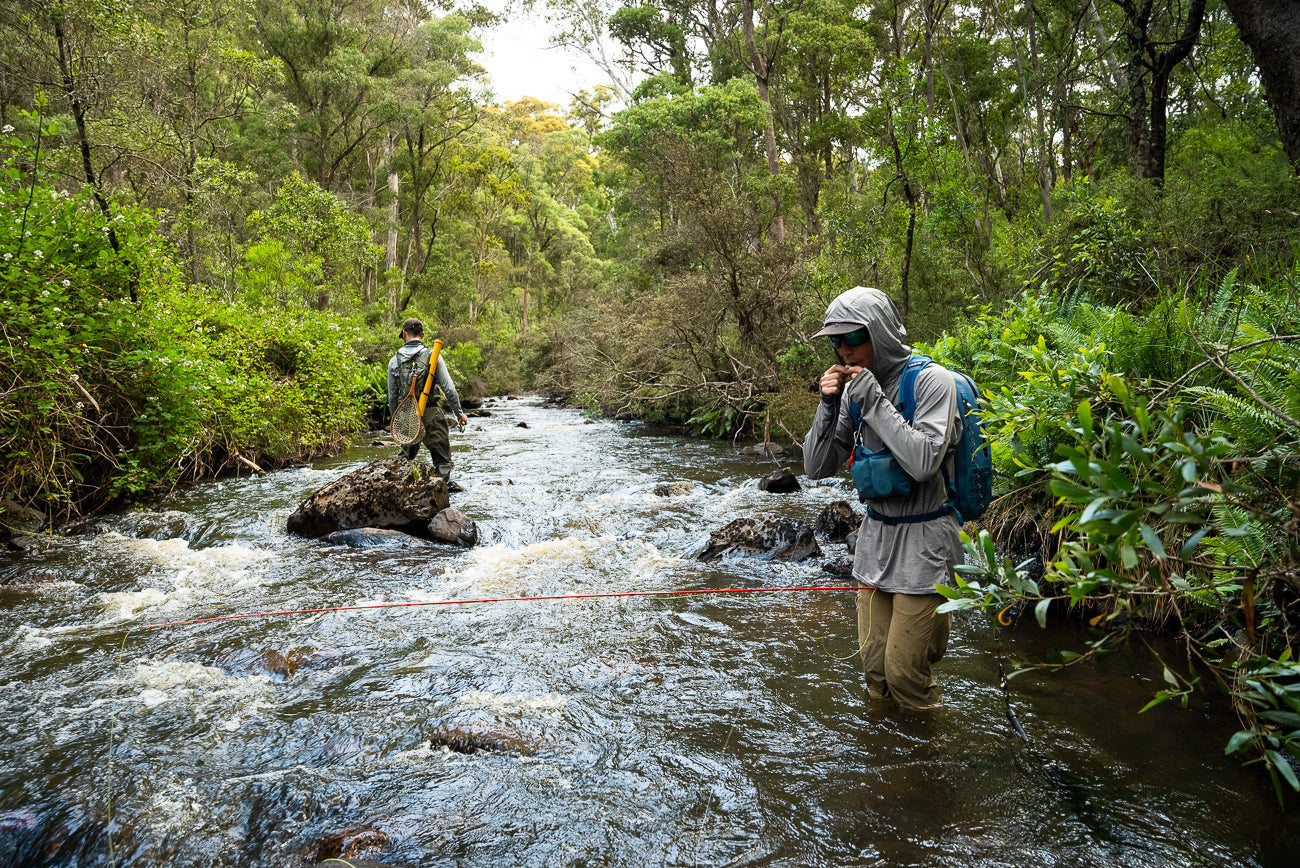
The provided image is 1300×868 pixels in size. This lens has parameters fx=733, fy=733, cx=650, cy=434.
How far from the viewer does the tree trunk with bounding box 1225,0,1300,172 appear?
5.62m

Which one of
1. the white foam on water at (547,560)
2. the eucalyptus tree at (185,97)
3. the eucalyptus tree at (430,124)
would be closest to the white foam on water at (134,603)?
the white foam on water at (547,560)

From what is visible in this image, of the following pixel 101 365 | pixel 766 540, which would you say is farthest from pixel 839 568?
pixel 101 365

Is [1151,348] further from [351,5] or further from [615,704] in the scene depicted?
[351,5]

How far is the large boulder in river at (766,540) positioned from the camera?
7.13 metres

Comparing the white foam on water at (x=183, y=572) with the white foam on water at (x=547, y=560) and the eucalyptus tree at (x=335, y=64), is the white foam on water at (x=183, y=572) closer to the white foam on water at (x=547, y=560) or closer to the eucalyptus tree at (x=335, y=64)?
the white foam on water at (x=547, y=560)

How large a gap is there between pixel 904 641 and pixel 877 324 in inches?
54.9

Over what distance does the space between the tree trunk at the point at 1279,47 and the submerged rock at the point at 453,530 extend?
8.30 metres

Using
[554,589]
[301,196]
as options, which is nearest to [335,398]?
[554,589]

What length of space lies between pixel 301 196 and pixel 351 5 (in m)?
12.4

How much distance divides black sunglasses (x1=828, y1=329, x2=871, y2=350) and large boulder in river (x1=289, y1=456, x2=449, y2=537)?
643 cm

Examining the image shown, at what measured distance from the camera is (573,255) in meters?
50.7

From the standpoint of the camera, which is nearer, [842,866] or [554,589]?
[842,866]

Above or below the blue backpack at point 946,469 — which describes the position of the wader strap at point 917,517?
below

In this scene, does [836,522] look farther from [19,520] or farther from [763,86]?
[763,86]
